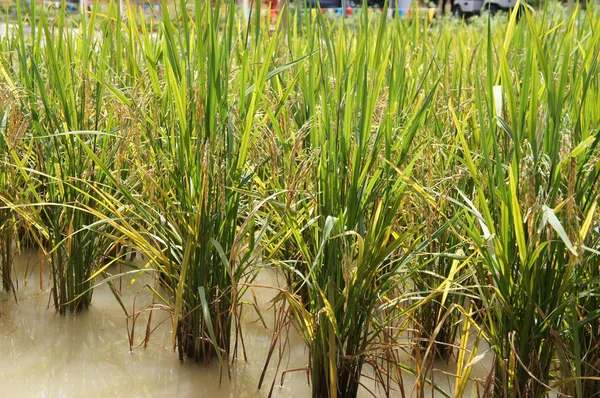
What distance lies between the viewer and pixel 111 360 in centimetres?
181

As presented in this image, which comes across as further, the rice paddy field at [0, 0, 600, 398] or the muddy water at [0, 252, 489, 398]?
the muddy water at [0, 252, 489, 398]

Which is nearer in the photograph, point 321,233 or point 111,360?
point 321,233

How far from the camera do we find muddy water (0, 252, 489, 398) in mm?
1683

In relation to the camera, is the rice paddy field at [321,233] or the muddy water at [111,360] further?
the muddy water at [111,360]

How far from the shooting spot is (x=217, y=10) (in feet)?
5.33

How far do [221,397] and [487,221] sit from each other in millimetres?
695

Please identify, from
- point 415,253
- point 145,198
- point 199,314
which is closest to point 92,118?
point 145,198

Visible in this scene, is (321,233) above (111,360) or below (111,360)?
above

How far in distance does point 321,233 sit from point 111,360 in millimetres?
649

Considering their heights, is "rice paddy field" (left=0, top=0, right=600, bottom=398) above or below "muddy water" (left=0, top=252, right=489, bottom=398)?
above

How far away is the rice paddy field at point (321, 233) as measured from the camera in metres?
1.37

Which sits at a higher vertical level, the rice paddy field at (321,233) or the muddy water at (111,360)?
the rice paddy field at (321,233)

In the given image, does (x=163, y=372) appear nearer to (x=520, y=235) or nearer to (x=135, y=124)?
(x=135, y=124)

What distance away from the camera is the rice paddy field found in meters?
1.37
